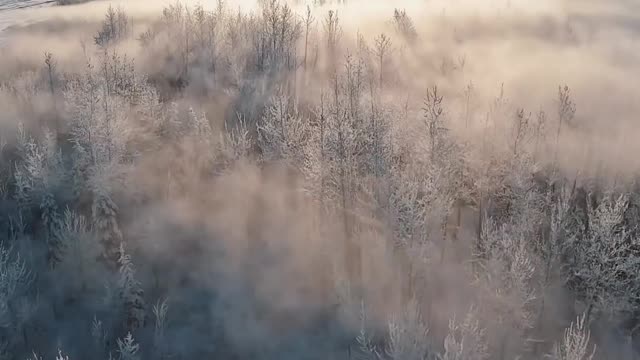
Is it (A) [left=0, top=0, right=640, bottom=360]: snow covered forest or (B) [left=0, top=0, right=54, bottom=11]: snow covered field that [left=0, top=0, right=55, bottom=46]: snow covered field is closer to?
(B) [left=0, top=0, right=54, bottom=11]: snow covered field

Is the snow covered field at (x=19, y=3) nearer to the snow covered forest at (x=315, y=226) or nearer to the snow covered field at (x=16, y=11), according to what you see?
the snow covered field at (x=16, y=11)

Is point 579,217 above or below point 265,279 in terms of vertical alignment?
above

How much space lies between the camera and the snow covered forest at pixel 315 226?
140ft

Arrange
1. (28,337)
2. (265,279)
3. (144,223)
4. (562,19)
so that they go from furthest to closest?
(562,19), (144,223), (265,279), (28,337)

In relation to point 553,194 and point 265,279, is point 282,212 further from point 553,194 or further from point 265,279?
point 553,194

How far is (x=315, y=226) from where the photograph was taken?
53156mm

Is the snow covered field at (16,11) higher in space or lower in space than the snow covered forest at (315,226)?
higher

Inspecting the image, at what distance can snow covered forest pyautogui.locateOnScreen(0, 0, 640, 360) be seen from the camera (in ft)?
140

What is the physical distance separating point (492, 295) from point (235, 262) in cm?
2161

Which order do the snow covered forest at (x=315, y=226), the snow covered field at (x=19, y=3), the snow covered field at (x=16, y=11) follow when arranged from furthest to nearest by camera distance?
the snow covered field at (x=19, y=3) < the snow covered field at (x=16, y=11) < the snow covered forest at (x=315, y=226)

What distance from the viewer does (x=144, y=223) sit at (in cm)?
5306

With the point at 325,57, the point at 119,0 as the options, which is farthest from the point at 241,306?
the point at 119,0

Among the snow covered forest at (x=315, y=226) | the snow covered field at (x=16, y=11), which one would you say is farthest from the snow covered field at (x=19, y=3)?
the snow covered forest at (x=315, y=226)

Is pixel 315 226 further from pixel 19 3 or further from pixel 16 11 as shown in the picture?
pixel 19 3
